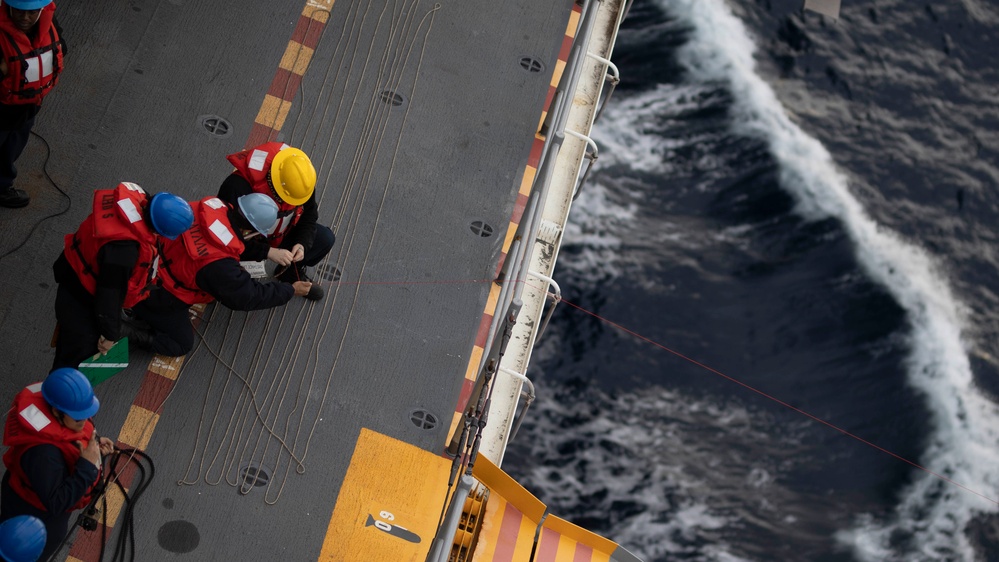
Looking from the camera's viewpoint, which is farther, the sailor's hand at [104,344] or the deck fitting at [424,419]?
the deck fitting at [424,419]

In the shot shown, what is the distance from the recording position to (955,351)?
513 inches

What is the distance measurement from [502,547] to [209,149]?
164 inches

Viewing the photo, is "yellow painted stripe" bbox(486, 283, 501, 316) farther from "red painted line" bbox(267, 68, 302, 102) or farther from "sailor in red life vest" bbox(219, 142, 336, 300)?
"red painted line" bbox(267, 68, 302, 102)

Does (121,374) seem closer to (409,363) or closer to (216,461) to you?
(216,461)

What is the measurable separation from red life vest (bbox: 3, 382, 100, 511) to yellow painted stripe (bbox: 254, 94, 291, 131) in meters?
3.54

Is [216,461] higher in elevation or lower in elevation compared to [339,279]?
lower

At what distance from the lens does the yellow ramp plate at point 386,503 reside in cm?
674

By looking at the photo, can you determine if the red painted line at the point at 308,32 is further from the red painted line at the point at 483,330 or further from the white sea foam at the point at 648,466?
the white sea foam at the point at 648,466

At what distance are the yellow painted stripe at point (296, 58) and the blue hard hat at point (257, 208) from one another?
8.32 feet

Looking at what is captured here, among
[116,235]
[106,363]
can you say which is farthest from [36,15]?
[106,363]

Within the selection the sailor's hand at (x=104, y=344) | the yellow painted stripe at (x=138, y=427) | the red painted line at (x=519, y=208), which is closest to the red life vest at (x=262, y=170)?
the sailor's hand at (x=104, y=344)

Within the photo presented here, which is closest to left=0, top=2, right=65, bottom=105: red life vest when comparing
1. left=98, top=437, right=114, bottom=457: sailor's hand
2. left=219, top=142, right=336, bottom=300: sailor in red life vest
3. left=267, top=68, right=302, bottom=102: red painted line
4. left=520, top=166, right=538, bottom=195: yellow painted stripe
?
left=219, top=142, right=336, bottom=300: sailor in red life vest

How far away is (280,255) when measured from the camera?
22.6ft

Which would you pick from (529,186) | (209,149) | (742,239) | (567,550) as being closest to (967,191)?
(742,239)
